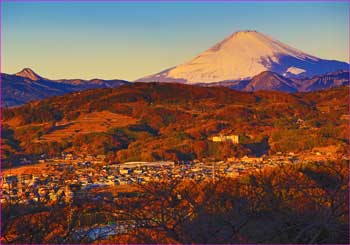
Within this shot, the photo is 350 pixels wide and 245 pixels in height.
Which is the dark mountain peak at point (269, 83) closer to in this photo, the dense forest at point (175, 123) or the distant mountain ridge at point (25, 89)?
the distant mountain ridge at point (25, 89)

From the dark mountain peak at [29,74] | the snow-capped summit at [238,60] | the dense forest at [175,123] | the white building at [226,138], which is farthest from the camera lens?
the snow-capped summit at [238,60]

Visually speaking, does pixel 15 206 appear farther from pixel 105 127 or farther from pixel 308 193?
pixel 105 127

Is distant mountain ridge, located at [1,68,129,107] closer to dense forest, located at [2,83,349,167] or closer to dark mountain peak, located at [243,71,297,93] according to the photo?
dark mountain peak, located at [243,71,297,93]

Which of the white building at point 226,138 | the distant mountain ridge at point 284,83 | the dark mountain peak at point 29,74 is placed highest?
the dark mountain peak at point 29,74

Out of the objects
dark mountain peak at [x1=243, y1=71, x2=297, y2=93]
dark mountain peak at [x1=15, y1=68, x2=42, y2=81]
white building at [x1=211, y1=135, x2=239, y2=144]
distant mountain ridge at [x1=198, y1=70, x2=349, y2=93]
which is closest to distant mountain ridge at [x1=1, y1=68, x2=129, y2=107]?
dark mountain peak at [x1=15, y1=68, x2=42, y2=81]

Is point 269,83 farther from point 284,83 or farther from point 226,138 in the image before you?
point 226,138

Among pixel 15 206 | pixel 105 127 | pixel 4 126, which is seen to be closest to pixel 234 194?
pixel 15 206

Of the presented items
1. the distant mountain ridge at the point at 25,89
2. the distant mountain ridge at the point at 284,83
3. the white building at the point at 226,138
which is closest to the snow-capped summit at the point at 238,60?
the distant mountain ridge at the point at 284,83

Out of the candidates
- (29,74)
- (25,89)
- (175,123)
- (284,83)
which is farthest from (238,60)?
(175,123)
